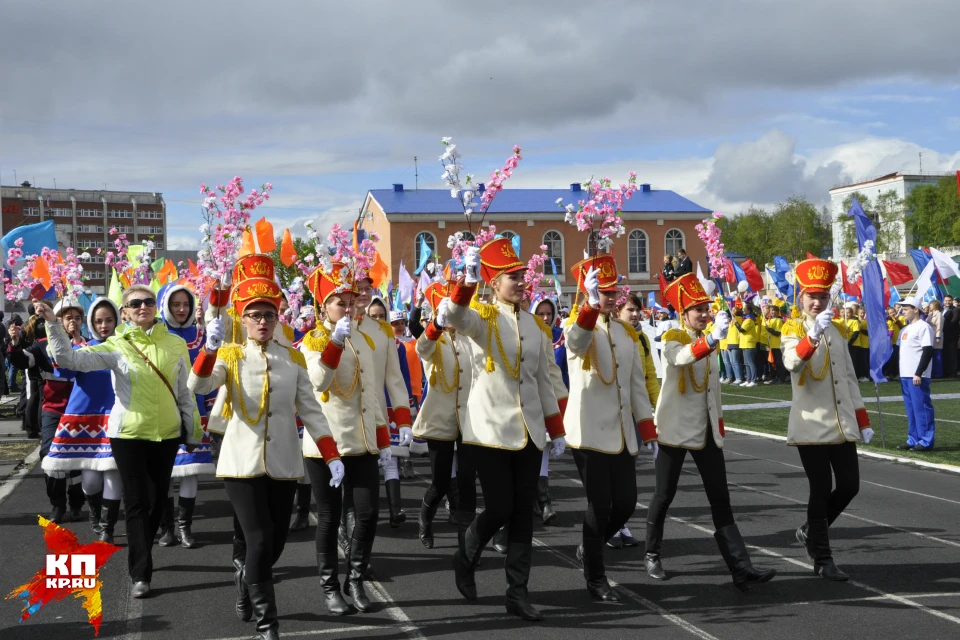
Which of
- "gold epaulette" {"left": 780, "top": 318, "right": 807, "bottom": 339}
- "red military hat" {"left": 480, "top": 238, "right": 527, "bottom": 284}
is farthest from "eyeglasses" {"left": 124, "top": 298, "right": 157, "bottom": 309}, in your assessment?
"gold epaulette" {"left": 780, "top": 318, "right": 807, "bottom": 339}

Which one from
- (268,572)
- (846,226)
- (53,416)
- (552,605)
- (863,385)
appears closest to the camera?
(268,572)

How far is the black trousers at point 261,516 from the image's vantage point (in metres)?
5.36

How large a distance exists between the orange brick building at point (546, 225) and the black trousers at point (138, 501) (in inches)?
2088

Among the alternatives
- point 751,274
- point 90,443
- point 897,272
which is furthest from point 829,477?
point 751,274

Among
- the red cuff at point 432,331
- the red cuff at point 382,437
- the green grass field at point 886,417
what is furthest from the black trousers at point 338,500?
the green grass field at point 886,417

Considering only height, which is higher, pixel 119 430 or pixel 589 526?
pixel 119 430

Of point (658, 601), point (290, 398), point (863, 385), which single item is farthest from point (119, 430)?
point (863, 385)

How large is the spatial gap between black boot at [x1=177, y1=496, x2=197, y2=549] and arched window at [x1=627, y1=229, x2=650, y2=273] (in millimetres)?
57285

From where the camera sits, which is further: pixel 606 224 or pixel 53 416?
pixel 53 416

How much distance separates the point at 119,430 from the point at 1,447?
10583 millimetres

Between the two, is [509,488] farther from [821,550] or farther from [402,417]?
[821,550]

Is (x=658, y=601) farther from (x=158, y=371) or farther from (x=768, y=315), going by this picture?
(x=768, y=315)

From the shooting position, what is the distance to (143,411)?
6.80 metres

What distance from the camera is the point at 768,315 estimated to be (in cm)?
2477
